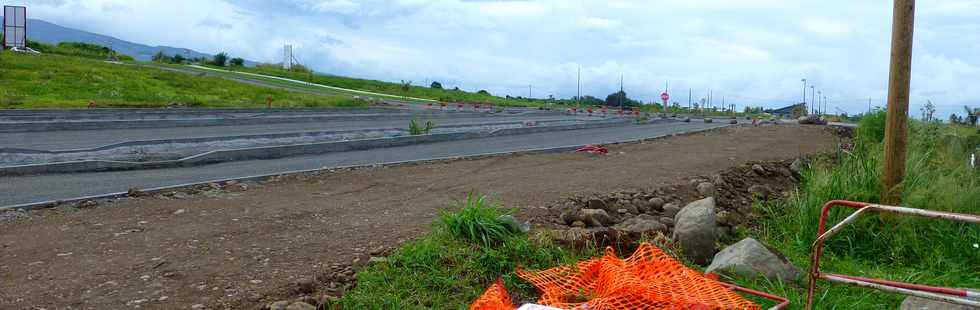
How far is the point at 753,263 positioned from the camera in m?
5.92

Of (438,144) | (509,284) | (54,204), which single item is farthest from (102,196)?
(438,144)

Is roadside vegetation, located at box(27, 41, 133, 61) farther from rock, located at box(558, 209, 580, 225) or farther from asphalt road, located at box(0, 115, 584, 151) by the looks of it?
rock, located at box(558, 209, 580, 225)

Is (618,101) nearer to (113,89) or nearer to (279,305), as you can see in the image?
(113,89)

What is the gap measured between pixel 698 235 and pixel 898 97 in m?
2.48

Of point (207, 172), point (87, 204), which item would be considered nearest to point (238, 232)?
point (87, 204)

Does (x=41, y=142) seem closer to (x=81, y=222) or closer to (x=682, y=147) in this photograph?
(x=81, y=222)

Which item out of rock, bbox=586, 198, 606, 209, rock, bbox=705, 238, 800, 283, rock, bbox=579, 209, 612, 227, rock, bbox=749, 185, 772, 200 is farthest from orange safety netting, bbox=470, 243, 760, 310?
rock, bbox=749, 185, 772, 200

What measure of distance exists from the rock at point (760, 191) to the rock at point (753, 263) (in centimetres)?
477

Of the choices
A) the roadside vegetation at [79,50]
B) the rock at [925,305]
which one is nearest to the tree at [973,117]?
the rock at [925,305]

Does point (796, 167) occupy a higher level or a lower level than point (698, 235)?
higher

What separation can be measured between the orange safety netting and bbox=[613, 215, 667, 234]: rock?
1.10m

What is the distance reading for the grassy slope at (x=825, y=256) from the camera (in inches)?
215

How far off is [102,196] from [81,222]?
4.74 ft

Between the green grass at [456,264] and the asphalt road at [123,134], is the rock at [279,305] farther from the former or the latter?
the asphalt road at [123,134]
